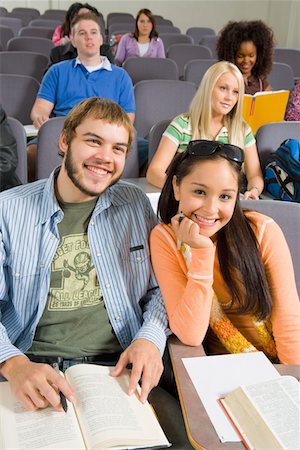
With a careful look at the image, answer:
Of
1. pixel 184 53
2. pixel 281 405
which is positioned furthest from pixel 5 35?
pixel 281 405

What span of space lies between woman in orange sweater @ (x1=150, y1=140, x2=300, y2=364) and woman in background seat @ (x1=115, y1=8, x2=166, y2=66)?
3848mm

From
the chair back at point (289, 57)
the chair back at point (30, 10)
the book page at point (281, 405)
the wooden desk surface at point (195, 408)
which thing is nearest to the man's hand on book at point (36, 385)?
the wooden desk surface at point (195, 408)

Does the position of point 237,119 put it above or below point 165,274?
above

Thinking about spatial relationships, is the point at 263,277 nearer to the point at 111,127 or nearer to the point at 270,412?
the point at 270,412

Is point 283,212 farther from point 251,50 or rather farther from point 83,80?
point 251,50

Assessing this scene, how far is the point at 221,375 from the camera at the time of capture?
1.12 meters

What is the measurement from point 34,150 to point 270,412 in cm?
181

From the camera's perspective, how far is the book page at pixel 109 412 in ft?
3.22

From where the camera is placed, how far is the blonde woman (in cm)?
232

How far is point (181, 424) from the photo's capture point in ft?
3.88

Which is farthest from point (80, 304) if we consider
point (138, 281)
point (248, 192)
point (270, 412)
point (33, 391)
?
point (248, 192)

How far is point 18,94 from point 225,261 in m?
2.26

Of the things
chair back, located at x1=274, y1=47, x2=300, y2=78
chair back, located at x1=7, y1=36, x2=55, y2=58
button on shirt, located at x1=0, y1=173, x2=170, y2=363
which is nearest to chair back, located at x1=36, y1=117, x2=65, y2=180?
button on shirt, located at x1=0, y1=173, x2=170, y2=363

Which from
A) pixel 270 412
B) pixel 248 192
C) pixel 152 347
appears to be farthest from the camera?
pixel 248 192
